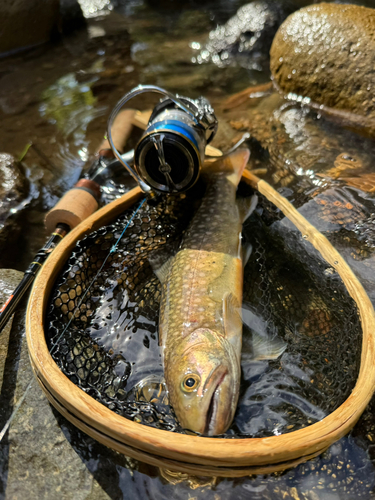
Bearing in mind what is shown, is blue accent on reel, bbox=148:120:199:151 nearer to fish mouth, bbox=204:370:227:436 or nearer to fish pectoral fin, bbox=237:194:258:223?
fish pectoral fin, bbox=237:194:258:223

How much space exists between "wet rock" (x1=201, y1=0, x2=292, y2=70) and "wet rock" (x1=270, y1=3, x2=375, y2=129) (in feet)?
6.13

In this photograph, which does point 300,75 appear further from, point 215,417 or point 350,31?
point 215,417

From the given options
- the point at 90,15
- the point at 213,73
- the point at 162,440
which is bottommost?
the point at 162,440

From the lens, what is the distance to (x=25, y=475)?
2.27 metres

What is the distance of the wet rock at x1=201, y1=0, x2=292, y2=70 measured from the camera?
7312 mm

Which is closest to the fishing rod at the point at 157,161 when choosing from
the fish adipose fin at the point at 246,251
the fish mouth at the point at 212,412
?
the fish adipose fin at the point at 246,251

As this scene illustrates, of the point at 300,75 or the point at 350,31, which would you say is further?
the point at 300,75

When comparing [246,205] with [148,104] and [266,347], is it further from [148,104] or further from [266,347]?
[148,104]

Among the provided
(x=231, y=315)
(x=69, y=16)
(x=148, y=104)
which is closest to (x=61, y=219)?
(x=231, y=315)

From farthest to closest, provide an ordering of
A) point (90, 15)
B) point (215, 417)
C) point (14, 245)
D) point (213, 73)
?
point (90, 15) → point (213, 73) → point (14, 245) → point (215, 417)

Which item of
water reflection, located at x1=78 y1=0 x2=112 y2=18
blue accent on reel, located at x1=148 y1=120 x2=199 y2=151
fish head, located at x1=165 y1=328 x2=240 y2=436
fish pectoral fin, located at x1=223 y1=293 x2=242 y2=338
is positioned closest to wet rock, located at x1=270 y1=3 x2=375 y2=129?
blue accent on reel, located at x1=148 y1=120 x2=199 y2=151

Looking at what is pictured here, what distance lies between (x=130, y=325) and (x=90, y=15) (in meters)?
9.90

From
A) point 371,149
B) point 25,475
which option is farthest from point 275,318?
point 371,149

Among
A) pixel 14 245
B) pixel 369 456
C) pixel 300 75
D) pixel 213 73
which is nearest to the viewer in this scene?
pixel 369 456
